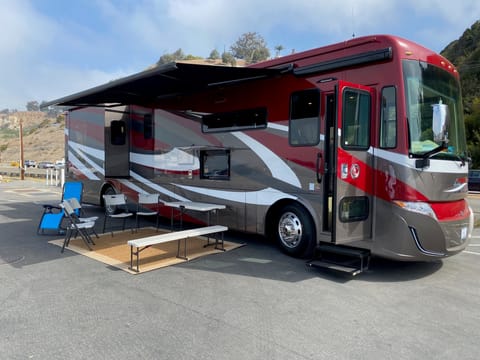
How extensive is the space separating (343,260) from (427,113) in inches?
86.1

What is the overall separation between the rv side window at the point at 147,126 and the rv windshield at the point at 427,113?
17.4 feet

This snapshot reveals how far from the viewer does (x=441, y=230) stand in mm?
4672

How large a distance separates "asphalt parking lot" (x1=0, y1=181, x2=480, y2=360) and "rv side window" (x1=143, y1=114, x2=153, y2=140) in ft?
11.0

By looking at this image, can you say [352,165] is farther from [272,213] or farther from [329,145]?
[272,213]

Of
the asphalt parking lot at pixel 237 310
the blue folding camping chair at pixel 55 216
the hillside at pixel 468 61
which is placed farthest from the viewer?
the hillside at pixel 468 61

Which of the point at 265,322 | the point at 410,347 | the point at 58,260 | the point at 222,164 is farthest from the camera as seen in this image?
the point at 222,164

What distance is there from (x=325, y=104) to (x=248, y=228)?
7.75 ft

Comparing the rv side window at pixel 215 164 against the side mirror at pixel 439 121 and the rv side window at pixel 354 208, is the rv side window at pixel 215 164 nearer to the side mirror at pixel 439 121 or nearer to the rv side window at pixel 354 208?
the rv side window at pixel 354 208

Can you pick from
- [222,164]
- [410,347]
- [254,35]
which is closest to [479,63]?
[222,164]

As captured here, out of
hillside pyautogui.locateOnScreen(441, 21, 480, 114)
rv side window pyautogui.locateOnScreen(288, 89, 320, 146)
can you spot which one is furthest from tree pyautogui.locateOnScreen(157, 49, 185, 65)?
rv side window pyautogui.locateOnScreen(288, 89, 320, 146)

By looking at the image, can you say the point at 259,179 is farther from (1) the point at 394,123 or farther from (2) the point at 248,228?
(1) the point at 394,123

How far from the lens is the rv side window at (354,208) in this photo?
4.70 m

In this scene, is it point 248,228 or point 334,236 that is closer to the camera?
point 334,236

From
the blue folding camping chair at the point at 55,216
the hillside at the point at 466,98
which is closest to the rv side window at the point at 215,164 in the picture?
the blue folding camping chair at the point at 55,216
